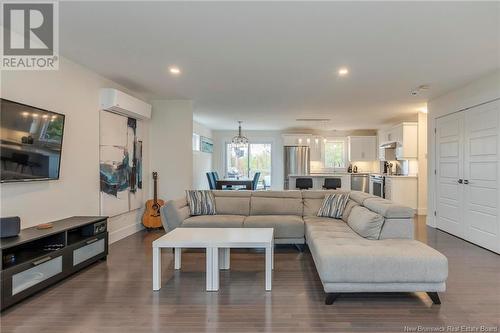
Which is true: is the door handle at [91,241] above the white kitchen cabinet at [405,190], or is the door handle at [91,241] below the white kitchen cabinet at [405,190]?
below

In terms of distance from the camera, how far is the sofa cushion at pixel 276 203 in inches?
185

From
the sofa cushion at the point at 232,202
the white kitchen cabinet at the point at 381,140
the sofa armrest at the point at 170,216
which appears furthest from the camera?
the white kitchen cabinet at the point at 381,140

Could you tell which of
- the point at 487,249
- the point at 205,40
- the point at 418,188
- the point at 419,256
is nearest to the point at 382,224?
the point at 419,256

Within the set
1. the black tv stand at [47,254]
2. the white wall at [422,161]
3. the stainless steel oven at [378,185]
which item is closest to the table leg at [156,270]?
the black tv stand at [47,254]

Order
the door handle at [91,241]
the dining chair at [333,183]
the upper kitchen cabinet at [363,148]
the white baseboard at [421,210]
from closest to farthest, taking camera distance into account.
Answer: the door handle at [91,241]
the white baseboard at [421,210]
the dining chair at [333,183]
the upper kitchen cabinet at [363,148]

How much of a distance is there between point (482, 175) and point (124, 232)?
5827 mm

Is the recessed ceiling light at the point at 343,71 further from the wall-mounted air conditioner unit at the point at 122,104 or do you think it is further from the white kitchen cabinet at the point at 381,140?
the white kitchen cabinet at the point at 381,140

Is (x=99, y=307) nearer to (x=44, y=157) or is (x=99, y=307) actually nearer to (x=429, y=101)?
(x=44, y=157)

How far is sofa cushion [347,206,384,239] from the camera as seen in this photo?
10.6 feet

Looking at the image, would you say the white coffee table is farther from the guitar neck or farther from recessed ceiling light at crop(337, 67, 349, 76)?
the guitar neck

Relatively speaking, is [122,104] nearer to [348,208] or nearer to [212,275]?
[212,275]

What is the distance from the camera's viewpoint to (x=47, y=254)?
287cm

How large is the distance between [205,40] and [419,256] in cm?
295

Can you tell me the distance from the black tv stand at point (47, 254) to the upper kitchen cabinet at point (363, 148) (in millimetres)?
8670
